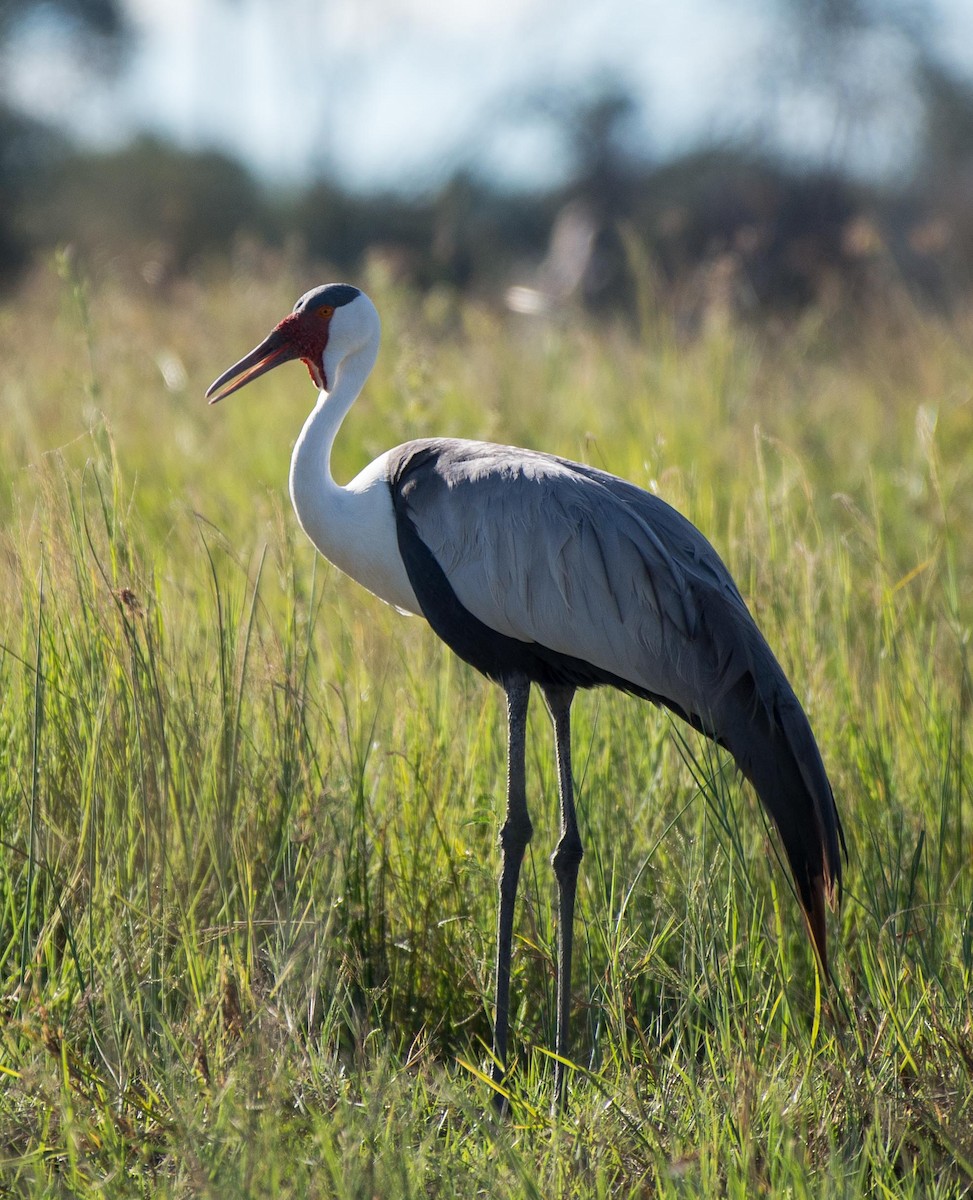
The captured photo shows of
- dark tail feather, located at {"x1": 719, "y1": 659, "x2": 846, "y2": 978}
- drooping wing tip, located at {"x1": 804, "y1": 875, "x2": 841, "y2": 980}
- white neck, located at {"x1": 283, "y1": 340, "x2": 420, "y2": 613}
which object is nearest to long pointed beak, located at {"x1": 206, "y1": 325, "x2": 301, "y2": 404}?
white neck, located at {"x1": 283, "y1": 340, "x2": 420, "y2": 613}

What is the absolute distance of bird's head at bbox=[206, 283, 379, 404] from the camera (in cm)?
314

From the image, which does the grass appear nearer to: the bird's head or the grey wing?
the grey wing

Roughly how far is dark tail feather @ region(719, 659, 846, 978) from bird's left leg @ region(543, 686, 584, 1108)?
39cm

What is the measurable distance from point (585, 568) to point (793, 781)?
1.89 ft

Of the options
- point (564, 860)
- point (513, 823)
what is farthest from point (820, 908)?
point (513, 823)

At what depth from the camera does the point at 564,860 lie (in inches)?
110

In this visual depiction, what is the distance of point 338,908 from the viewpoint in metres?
2.76

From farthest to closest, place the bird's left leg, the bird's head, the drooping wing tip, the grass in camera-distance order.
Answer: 1. the bird's head
2. the bird's left leg
3. the drooping wing tip
4. the grass

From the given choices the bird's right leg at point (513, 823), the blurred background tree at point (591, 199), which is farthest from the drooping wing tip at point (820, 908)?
the blurred background tree at point (591, 199)

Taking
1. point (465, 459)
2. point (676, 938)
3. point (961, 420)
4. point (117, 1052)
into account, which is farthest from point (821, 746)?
point (961, 420)

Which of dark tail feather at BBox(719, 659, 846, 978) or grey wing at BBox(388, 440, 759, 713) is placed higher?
grey wing at BBox(388, 440, 759, 713)

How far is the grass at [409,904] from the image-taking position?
2139 millimetres

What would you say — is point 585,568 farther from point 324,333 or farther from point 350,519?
point 324,333

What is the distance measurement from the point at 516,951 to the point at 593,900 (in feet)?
0.64
